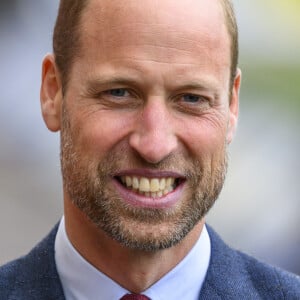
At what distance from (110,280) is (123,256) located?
0.08 meters

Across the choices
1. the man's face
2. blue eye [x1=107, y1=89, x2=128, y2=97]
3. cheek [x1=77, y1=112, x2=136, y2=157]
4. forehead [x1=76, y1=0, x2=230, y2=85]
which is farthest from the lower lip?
forehead [x1=76, y1=0, x2=230, y2=85]

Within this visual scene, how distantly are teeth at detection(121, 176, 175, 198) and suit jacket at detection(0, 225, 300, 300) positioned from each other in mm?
346

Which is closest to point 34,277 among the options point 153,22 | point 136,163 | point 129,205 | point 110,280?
point 110,280

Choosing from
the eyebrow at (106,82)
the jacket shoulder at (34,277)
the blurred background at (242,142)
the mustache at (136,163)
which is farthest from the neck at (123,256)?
the blurred background at (242,142)

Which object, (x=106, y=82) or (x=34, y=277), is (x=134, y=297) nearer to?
(x=34, y=277)

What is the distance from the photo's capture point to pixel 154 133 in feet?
9.30

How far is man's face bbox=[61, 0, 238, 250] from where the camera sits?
9.46 feet

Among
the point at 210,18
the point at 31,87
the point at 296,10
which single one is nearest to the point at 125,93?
the point at 210,18

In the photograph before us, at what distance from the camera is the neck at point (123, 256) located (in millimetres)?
3027

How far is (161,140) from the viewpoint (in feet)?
9.32

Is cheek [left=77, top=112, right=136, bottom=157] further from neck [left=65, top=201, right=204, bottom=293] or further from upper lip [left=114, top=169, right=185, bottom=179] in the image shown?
neck [left=65, top=201, right=204, bottom=293]

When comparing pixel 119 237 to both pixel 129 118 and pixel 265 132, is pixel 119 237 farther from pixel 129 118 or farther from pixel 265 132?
pixel 265 132

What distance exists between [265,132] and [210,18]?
10.2 feet

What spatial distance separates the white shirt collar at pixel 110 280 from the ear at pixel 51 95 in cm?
36
